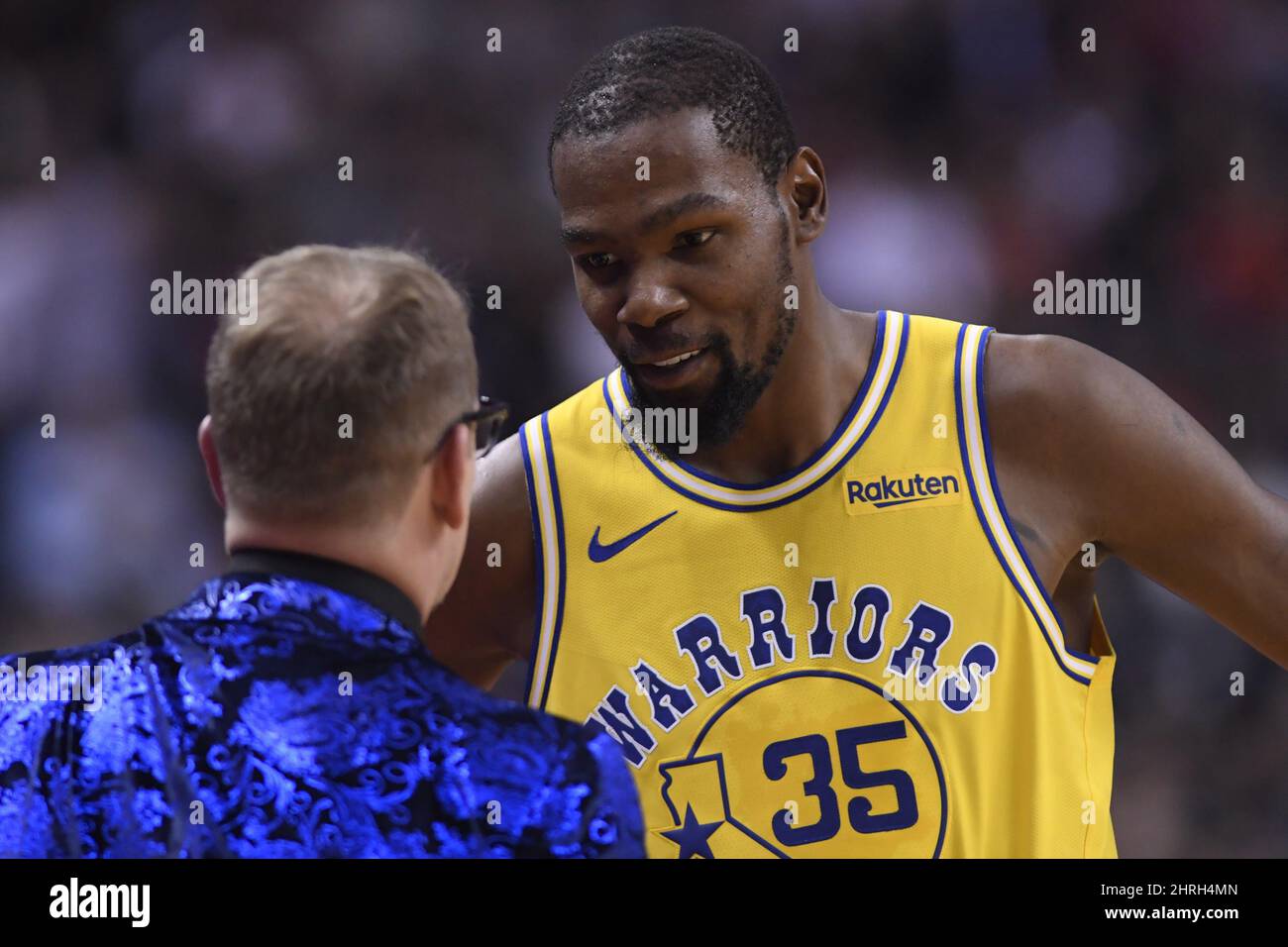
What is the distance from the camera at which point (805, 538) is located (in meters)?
2.74

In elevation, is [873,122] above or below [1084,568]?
above

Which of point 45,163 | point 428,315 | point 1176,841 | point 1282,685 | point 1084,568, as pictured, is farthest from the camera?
point 45,163

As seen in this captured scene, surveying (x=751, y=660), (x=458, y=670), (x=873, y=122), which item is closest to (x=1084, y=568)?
(x=751, y=660)

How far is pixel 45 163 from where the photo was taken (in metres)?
6.70

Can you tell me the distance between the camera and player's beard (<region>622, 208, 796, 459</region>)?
2709 millimetres

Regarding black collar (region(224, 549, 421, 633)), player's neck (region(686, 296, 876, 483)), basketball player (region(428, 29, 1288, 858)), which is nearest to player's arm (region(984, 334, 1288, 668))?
basketball player (region(428, 29, 1288, 858))

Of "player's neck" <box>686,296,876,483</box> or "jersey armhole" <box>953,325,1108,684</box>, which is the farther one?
"player's neck" <box>686,296,876,483</box>

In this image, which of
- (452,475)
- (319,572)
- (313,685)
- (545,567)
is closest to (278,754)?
(313,685)

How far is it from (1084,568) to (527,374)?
3841 mm

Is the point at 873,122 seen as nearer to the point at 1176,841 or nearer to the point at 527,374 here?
the point at 527,374

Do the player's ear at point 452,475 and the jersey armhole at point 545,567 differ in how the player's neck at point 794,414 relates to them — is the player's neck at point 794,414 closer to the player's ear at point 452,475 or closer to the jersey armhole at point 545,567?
the jersey armhole at point 545,567

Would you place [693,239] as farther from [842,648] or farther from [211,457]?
[211,457]

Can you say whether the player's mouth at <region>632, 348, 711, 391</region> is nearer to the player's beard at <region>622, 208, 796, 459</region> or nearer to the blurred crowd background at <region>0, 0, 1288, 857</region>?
the player's beard at <region>622, 208, 796, 459</region>

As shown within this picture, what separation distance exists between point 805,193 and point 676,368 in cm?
47
